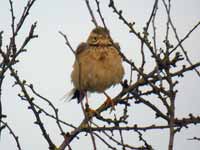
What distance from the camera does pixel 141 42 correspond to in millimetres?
3801

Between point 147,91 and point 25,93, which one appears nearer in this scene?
point 25,93

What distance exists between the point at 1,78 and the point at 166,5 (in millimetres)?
1455

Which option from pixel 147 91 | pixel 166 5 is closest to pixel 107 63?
pixel 147 91

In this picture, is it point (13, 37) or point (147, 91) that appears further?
point (147, 91)

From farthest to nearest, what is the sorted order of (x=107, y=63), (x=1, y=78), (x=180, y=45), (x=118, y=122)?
(x=107, y=63), (x=118, y=122), (x=180, y=45), (x=1, y=78)

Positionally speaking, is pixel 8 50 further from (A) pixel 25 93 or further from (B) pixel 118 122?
(B) pixel 118 122

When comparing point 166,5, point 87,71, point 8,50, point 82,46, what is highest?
point 82,46

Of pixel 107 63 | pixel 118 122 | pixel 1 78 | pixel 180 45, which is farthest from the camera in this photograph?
pixel 107 63

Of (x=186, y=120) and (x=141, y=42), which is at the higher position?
(x=141, y=42)

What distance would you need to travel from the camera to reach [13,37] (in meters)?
3.89

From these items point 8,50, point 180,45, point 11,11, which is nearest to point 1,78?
point 8,50

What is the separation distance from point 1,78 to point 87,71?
2.84 metres

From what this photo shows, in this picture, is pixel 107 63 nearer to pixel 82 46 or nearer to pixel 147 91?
pixel 82 46

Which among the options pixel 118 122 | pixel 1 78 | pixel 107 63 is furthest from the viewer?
pixel 107 63
